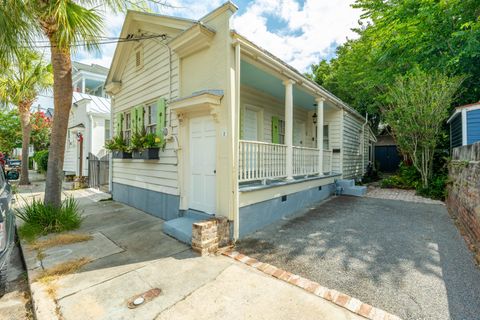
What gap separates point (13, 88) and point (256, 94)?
11135mm

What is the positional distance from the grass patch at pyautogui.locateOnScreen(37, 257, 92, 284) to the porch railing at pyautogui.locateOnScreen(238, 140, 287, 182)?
2914 mm

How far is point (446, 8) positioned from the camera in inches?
316

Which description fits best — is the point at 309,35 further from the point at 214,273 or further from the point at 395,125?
the point at 214,273

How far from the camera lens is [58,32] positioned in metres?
4.47

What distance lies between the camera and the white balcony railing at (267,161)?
4.68 meters

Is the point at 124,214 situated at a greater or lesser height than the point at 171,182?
lesser

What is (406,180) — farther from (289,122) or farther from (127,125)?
(127,125)

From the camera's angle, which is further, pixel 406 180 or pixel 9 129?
pixel 9 129

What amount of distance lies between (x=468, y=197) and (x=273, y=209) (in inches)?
157

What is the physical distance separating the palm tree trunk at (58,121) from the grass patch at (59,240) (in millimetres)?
980

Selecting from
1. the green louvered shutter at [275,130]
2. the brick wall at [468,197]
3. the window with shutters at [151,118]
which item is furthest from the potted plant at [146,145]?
the brick wall at [468,197]

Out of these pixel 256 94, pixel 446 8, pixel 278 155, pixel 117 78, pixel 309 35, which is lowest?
pixel 278 155

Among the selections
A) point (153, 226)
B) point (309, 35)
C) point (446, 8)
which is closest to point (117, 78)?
point (153, 226)

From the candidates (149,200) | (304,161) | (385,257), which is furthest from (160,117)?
(385,257)
